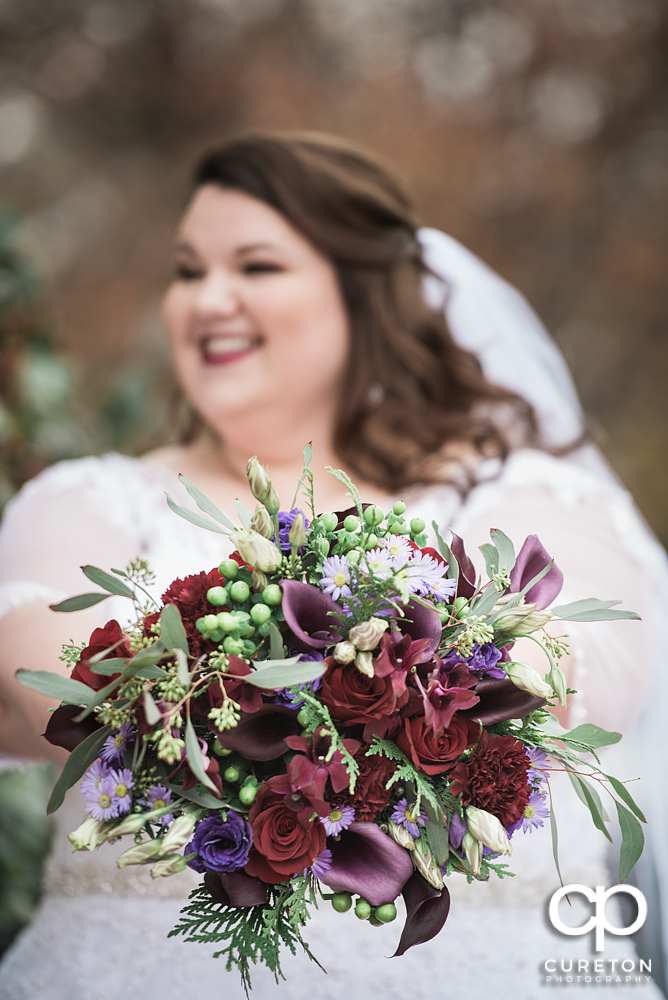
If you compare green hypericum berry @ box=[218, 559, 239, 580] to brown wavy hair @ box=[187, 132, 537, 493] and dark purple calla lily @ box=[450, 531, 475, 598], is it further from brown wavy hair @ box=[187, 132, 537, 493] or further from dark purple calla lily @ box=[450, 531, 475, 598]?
brown wavy hair @ box=[187, 132, 537, 493]

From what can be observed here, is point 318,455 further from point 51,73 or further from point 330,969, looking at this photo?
point 51,73

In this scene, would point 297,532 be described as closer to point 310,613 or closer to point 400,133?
point 310,613

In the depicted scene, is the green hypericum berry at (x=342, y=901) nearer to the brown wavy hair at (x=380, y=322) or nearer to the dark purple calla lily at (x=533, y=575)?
the dark purple calla lily at (x=533, y=575)

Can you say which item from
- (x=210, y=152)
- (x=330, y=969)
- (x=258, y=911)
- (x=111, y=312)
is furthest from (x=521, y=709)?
(x=111, y=312)

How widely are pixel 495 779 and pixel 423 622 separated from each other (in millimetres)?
173

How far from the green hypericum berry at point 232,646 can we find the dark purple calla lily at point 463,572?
0.87 feet

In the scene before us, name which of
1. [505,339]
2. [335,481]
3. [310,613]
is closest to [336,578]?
[310,613]

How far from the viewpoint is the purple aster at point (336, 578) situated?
2.69ft

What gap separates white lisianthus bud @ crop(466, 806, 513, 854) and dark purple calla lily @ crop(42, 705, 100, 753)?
401mm

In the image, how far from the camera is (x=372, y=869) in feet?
2.72

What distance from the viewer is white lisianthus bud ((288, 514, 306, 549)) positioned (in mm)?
848

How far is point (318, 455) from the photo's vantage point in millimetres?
2035

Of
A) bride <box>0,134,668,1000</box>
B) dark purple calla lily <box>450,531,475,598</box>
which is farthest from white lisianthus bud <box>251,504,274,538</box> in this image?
bride <box>0,134,668,1000</box>

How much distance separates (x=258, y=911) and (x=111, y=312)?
4.97 meters
